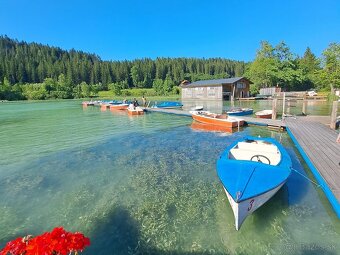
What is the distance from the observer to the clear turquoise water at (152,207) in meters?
5.26

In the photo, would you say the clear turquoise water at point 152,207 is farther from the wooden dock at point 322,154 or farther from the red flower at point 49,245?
the red flower at point 49,245

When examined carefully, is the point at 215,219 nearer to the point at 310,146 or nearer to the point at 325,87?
the point at 310,146

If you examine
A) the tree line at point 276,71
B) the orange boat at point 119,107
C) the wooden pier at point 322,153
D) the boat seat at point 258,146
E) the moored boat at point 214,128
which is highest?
the tree line at point 276,71

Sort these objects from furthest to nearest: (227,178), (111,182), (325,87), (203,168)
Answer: (325,87) → (203,168) → (111,182) → (227,178)

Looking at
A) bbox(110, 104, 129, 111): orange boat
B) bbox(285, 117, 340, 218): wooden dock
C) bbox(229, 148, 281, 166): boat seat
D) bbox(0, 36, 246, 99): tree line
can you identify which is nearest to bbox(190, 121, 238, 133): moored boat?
bbox(285, 117, 340, 218): wooden dock

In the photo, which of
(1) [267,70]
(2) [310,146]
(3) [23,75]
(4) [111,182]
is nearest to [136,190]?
(4) [111,182]

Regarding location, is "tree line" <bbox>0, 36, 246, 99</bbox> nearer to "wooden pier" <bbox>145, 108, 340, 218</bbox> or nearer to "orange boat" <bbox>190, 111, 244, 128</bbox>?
"orange boat" <bbox>190, 111, 244, 128</bbox>

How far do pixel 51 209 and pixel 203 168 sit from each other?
584cm

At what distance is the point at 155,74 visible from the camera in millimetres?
126062

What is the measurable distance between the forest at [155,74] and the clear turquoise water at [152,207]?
4978 cm

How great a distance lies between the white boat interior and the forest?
47.8m

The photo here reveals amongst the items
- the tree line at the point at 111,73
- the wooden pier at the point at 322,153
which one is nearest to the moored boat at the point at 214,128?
the wooden pier at the point at 322,153

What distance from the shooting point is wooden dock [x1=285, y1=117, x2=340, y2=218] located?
6.50 meters

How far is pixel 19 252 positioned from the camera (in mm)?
2773
